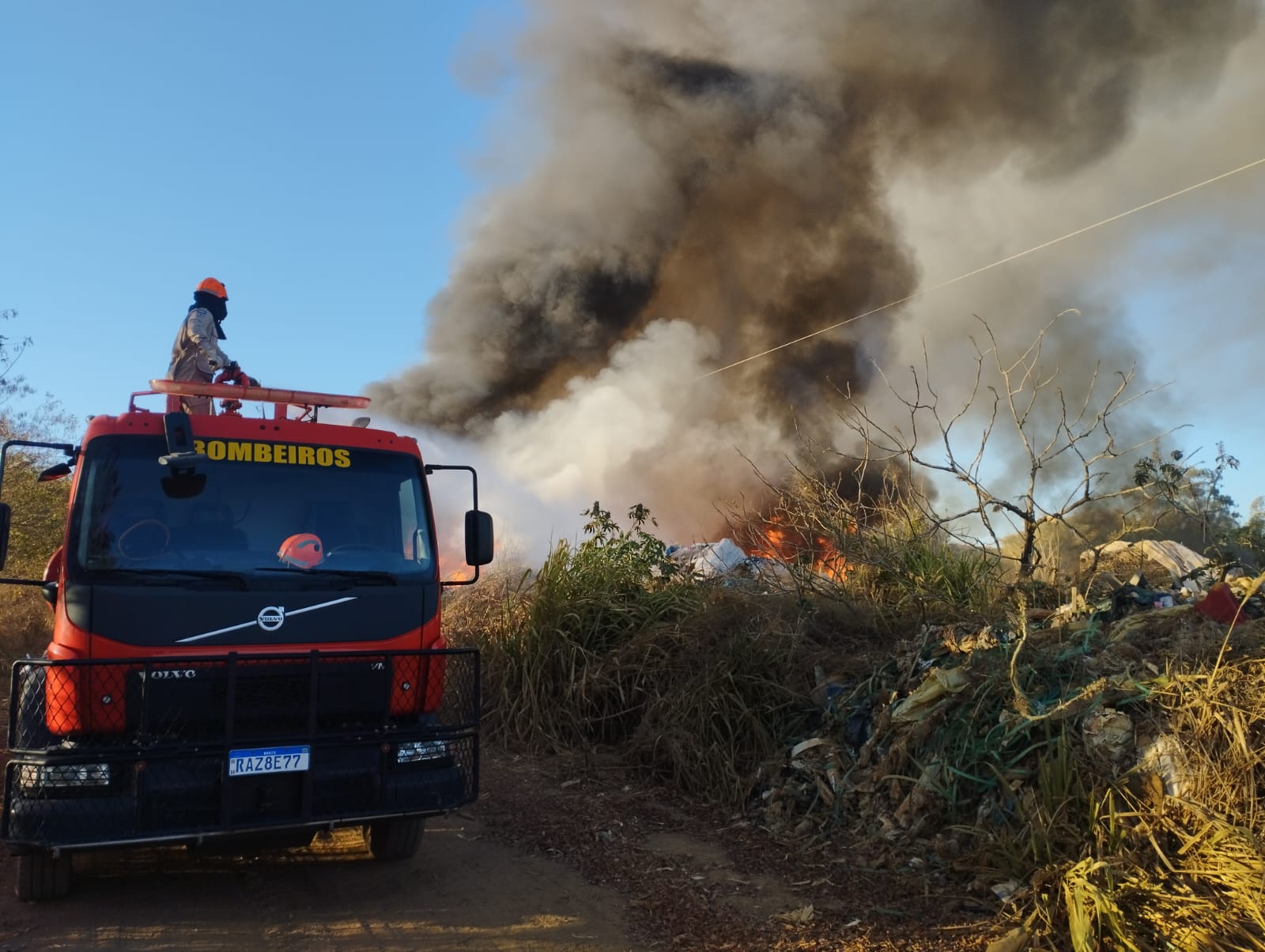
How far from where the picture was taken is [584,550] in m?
8.84

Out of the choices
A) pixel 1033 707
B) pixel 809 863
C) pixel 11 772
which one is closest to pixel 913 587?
pixel 1033 707

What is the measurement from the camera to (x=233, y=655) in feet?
13.0

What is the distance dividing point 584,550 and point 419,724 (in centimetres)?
436

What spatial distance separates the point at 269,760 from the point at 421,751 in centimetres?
68

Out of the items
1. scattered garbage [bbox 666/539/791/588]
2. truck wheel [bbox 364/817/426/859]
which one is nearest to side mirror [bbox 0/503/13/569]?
truck wheel [bbox 364/817/426/859]

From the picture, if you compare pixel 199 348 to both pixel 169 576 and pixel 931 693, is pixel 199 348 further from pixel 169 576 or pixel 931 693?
pixel 931 693

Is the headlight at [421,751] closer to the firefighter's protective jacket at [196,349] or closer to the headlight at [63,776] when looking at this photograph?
the headlight at [63,776]

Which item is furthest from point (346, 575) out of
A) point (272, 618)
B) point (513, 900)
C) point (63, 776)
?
point (513, 900)

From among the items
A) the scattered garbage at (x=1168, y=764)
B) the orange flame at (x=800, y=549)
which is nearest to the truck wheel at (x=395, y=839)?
the scattered garbage at (x=1168, y=764)

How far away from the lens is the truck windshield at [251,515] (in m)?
4.24

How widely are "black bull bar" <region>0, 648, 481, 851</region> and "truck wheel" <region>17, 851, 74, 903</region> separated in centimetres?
30

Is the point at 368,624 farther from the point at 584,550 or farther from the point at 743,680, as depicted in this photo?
the point at 584,550

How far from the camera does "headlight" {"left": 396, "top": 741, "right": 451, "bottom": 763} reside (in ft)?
14.1

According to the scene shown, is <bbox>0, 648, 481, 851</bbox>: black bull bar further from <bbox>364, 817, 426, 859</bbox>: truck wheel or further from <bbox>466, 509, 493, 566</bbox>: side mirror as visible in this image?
<bbox>466, 509, 493, 566</bbox>: side mirror
